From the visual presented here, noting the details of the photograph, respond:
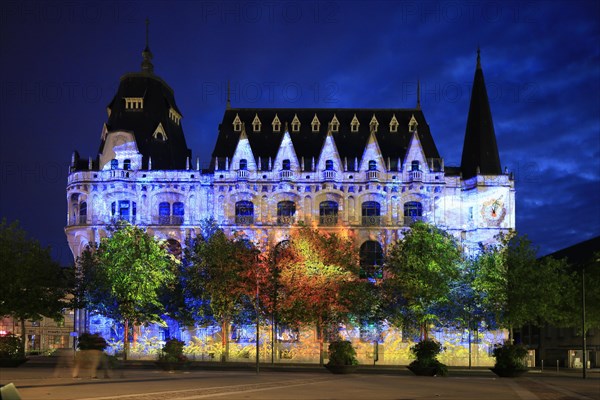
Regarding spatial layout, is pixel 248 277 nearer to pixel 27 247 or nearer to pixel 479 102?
pixel 27 247

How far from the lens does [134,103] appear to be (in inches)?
3937

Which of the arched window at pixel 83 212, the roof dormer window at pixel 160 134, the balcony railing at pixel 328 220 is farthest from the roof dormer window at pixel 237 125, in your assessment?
the arched window at pixel 83 212

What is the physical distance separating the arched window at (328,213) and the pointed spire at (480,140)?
59.0ft

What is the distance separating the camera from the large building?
3669 inches

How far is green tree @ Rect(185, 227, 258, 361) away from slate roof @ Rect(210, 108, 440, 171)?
18.2 metres

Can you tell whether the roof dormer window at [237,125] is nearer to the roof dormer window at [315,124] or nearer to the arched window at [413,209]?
the roof dormer window at [315,124]

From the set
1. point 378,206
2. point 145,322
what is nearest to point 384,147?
point 378,206

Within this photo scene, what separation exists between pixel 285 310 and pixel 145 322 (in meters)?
16.3

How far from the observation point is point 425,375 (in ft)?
179

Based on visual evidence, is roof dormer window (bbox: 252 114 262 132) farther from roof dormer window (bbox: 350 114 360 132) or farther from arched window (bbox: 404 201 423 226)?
arched window (bbox: 404 201 423 226)

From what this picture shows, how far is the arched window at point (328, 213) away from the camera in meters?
93.7

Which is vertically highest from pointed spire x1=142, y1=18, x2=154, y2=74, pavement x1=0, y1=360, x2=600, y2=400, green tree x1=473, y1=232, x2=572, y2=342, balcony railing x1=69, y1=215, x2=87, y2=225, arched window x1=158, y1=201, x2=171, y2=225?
pointed spire x1=142, y1=18, x2=154, y2=74

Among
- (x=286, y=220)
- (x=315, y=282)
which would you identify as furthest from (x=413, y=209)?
(x=315, y=282)

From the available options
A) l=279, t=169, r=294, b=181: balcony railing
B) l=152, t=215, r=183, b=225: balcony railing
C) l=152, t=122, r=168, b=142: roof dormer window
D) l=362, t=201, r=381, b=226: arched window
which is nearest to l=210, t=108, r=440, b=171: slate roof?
l=279, t=169, r=294, b=181: balcony railing
